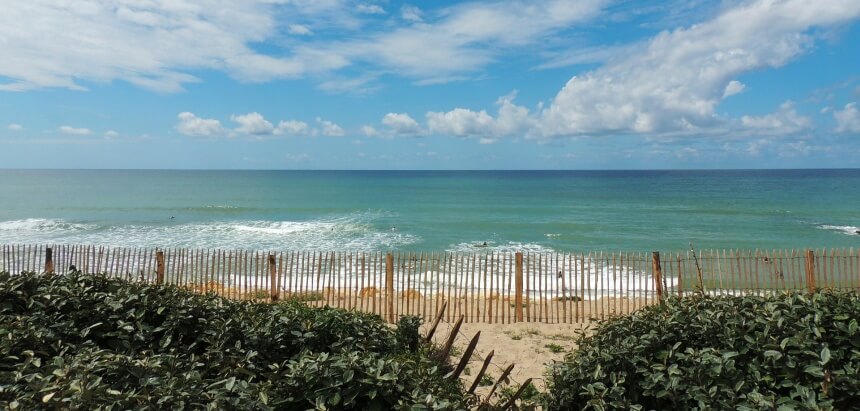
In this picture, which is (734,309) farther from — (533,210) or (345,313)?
(533,210)

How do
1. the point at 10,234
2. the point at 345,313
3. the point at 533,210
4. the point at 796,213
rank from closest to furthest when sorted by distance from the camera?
the point at 345,313, the point at 10,234, the point at 796,213, the point at 533,210

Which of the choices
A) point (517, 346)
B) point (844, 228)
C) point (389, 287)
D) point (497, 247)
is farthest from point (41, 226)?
point (844, 228)

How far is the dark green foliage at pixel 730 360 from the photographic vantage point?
3109 millimetres

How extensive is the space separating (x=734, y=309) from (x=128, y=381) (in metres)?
4.34

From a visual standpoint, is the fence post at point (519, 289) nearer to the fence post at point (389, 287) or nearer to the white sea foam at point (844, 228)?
the fence post at point (389, 287)

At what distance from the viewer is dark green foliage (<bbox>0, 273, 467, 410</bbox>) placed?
2828 millimetres

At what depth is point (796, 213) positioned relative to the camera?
42250mm

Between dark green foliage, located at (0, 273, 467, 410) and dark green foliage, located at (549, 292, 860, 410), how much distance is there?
112cm

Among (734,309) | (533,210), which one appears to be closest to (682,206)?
(533,210)

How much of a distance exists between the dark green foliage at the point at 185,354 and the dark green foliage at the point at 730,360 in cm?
112

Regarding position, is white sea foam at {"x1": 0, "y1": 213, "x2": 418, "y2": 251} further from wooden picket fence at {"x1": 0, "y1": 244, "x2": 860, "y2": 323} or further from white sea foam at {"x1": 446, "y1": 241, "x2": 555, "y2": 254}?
wooden picket fence at {"x1": 0, "y1": 244, "x2": 860, "y2": 323}

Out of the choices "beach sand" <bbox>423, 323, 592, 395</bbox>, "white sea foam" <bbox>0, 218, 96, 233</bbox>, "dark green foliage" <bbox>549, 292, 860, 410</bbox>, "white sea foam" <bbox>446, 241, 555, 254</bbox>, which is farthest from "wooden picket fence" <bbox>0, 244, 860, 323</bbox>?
"white sea foam" <bbox>0, 218, 96, 233</bbox>

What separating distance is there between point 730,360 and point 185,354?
152 inches

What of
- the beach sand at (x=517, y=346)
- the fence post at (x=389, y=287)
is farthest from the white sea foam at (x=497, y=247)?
the beach sand at (x=517, y=346)
